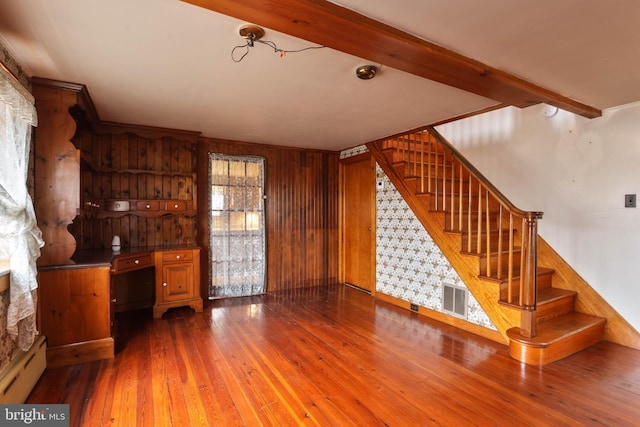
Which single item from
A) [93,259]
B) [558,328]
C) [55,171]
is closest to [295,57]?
[55,171]

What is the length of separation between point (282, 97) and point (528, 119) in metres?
2.71

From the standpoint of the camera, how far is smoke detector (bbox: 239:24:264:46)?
1.71 m

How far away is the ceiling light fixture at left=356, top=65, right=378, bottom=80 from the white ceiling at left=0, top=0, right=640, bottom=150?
8cm

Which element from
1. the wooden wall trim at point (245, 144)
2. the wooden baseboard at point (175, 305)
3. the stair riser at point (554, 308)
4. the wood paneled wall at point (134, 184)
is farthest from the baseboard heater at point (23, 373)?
the stair riser at point (554, 308)

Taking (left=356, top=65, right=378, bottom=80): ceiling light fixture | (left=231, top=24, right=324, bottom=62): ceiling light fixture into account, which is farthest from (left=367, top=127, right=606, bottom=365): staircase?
(left=231, top=24, right=324, bottom=62): ceiling light fixture

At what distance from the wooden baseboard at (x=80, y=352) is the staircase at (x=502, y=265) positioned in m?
3.30

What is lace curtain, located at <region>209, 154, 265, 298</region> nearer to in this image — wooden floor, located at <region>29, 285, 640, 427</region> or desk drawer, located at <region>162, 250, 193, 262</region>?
desk drawer, located at <region>162, 250, 193, 262</region>

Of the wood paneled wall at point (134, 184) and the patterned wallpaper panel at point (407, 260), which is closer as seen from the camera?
the patterned wallpaper panel at point (407, 260)

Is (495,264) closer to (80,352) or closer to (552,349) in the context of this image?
(552,349)

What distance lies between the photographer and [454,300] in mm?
3381

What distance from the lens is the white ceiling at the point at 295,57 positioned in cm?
156

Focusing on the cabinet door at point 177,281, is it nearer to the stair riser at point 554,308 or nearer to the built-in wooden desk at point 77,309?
the built-in wooden desk at point 77,309

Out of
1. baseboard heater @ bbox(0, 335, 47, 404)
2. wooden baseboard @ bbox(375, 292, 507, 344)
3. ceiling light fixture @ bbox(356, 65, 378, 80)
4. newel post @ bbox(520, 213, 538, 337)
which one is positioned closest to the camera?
baseboard heater @ bbox(0, 335, 47, 404)

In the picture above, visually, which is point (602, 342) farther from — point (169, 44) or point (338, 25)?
point (169, 44)
